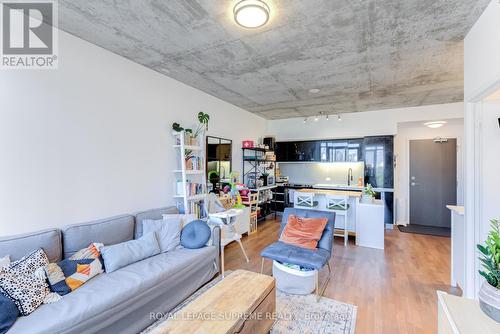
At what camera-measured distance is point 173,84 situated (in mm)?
3611

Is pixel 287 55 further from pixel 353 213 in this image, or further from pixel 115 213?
pixel 353 213

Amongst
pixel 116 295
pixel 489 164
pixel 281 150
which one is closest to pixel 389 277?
pixel 489 164

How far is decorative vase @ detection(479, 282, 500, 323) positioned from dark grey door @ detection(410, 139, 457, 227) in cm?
530

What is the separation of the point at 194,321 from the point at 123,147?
2.25 metres

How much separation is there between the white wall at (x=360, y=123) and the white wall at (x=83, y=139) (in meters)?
3.69

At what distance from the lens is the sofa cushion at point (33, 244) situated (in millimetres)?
1814

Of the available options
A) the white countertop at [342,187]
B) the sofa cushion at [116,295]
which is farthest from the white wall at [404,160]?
the sofa cushion at [116,295]

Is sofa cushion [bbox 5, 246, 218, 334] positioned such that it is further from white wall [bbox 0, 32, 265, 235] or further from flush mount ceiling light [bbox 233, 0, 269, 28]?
flush mount ceiling light [bbox 233, 0, 269, 28]

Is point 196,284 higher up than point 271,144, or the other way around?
point 271,144

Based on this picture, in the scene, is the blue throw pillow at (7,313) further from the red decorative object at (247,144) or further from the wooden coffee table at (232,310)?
the red decorative object at (247,144)

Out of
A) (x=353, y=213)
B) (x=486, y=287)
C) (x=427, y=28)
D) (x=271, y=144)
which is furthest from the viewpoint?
(x=271, y=144)

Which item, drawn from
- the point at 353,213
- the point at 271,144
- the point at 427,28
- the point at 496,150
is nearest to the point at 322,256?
the point at 496,150

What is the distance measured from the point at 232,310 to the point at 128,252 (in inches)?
51.9

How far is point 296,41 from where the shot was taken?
2.51m
